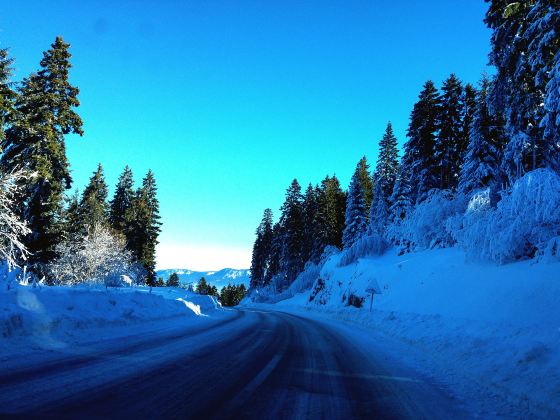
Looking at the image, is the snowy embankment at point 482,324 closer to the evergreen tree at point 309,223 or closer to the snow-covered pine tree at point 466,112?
the snow-covered pine tree at point 466,112

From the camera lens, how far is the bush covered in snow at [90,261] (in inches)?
1345

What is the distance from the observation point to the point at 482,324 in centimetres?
1015

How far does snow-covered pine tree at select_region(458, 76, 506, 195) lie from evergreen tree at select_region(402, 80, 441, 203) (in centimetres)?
601

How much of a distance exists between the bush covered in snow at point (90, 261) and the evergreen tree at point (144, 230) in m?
11.2

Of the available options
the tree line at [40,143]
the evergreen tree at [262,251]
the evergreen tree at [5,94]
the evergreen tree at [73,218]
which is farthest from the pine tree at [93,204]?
the evergreen tree at [262,251]

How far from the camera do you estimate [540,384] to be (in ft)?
18.9

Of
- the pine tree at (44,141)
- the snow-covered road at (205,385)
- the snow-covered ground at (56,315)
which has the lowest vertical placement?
the snow-covered road at (205,385)

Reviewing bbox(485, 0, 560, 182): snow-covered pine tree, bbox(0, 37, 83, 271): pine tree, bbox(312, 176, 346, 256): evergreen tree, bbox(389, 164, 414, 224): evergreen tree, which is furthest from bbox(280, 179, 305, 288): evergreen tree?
bbox(485, 0, 560, 182): snow-covered pine tree

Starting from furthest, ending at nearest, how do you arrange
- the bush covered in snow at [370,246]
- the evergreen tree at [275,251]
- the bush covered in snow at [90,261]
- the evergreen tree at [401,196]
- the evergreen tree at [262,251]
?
→ the evergreen tree at [262,251] → the evergreen tree at [275,251] → the evergreen tree at [401,196] → the bush covered in snow at [370,246] → the bush covered in snow at [90,261]

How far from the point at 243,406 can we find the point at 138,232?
2036 inches

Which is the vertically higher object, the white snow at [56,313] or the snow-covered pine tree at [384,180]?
the snow-covered pine tree at [384,180]

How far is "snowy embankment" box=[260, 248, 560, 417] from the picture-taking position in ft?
19.7

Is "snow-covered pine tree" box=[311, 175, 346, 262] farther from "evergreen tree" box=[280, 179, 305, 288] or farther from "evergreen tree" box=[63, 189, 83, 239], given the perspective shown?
"evergreen tree" box=[63, 189, 83, 239]

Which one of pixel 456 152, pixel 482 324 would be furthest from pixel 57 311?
pixel 456 152
